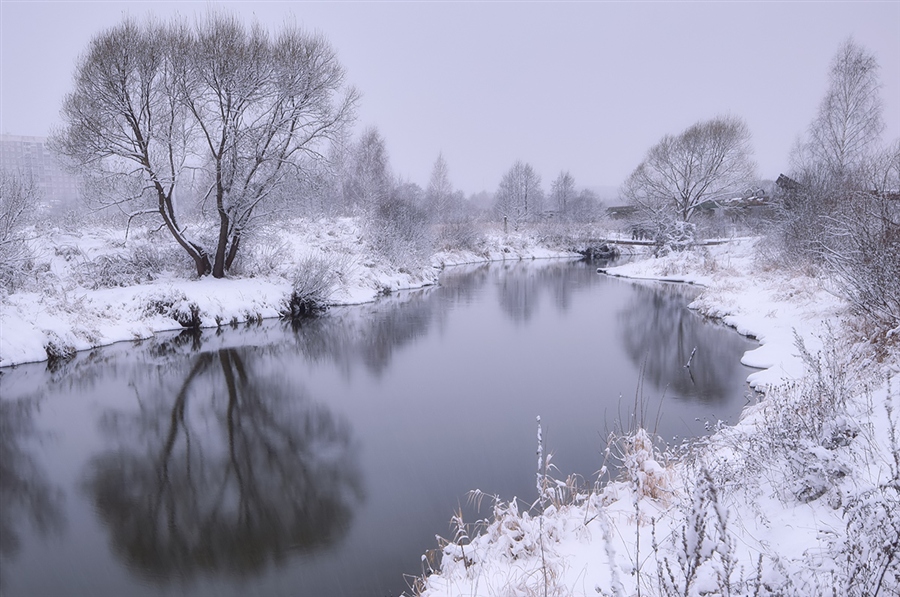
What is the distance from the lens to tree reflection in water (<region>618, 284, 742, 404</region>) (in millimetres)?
9469

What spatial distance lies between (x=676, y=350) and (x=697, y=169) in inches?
966

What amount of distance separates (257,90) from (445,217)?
34.4m

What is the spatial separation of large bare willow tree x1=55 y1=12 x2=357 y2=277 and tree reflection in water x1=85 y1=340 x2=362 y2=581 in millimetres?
8495

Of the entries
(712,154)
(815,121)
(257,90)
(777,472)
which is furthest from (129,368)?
(712,154)

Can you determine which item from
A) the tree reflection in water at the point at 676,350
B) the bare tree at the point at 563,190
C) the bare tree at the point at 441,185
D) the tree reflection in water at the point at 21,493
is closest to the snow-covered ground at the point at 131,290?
the tree reflection in water at the point at 21,493

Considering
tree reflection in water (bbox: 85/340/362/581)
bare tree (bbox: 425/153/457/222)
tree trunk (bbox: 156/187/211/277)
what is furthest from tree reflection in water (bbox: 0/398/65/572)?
bare tree (bbox: 425/153/457/222)

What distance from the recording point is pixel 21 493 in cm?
595

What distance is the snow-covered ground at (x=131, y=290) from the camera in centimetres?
1173

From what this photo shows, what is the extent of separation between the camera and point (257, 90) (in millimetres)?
15656

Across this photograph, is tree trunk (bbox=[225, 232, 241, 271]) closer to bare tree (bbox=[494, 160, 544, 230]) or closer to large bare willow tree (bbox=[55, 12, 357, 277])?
large bare willow tree (bbox=[55, 12, 357, 277])

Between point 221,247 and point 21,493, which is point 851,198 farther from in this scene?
point 221,247

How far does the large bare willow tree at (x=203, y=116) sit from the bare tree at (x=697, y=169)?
78.8 feet

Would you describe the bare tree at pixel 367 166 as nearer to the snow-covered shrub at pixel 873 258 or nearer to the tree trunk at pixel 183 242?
the tree trunk at pixel 183 242

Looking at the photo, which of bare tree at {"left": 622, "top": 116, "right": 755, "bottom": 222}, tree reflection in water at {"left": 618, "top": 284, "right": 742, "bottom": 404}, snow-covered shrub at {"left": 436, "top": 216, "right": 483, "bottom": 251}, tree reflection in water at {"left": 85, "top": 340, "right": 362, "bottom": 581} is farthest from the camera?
snow-covered shrub at {"left": 436, "top": 216, "right": 483, "bottom": 251}
